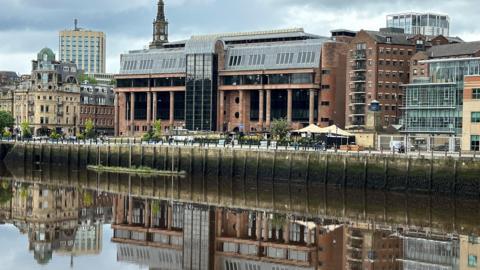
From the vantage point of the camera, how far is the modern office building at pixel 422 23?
19138 cm

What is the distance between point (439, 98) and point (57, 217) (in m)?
64.0

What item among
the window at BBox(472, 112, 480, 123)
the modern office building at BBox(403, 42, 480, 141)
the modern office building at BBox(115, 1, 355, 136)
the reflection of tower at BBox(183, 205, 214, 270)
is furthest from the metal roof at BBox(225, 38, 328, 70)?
the reflection of tower at BBox(183, 205, 214, 270)

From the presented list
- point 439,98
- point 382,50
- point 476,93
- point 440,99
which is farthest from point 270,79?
point 476,93

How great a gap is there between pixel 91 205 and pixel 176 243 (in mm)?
22282

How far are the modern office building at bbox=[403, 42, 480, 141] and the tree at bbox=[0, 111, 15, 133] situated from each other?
95.2 metres

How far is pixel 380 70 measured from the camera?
145250mm

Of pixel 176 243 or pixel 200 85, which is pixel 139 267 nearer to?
pixel 176 243

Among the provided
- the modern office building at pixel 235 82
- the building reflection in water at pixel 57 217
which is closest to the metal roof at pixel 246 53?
the modern office building at pixel 235 82

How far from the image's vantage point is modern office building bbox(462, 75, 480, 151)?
331 ft

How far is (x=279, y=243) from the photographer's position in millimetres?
58906

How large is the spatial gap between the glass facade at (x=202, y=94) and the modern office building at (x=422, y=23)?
46.3 m

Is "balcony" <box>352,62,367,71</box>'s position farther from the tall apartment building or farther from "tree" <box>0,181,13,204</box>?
"tree" <box>0,181,13,204</box>

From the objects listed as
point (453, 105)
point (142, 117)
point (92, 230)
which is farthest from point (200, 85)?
point (92, 230)

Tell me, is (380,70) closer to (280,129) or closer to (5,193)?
(280,129)
